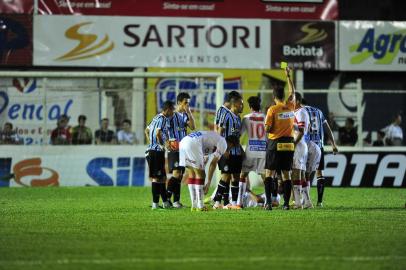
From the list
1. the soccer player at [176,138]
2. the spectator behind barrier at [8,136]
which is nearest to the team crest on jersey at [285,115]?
the soccer player at [176,138]

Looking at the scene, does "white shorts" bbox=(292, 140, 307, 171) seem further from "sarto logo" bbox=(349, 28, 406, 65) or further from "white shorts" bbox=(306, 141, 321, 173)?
"sarto logo" bbox=(349, 28, 406, 65)

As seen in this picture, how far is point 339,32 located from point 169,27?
5045mm

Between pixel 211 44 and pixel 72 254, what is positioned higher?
pixel 211 44

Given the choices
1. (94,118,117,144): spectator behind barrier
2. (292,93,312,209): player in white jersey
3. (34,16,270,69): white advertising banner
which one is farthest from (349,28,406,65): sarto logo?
(292,93,312,209): player in white jersey

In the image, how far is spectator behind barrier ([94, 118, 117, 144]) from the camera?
26344 millimetres

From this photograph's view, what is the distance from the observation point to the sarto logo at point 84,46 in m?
28.8

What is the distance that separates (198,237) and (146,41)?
683 inches

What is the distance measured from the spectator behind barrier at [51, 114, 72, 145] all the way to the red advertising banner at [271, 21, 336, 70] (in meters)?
6.69

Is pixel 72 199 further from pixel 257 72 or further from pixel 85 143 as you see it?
pixel 257 72

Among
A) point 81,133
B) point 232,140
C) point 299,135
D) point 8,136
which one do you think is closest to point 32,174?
point 8,136

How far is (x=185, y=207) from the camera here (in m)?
17.9

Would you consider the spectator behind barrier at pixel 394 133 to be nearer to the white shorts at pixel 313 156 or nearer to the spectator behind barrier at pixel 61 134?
the spectator behind barrier at pixel 61 134

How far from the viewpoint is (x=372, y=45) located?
30.3m

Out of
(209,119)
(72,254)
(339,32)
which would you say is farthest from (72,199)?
(339,32)
